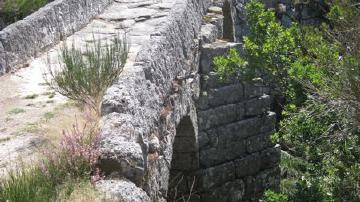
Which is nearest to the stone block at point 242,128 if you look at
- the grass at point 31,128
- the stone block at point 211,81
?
the stone block at point 211,81

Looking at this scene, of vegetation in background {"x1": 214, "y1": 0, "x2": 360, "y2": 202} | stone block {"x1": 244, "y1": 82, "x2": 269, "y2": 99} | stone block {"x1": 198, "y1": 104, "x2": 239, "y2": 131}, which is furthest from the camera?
stone block {"x1": 244, "y1": 82, "x2": 269, "y2": 99}

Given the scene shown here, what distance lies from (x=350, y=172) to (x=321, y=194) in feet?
1.32

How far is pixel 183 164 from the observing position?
8.12 metres

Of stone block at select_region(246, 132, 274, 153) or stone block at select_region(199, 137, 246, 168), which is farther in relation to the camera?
stone block at select_region(246, 132, 274, 153)

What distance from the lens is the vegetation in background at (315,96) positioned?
651 centimetres

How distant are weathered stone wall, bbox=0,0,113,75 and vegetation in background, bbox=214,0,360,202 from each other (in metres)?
1.99

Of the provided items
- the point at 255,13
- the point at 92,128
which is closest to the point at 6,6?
the point at 255,13

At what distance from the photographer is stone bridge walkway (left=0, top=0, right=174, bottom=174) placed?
428 centimetres

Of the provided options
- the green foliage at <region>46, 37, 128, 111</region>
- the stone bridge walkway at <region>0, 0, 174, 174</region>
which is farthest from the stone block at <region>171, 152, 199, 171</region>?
the green foliage at <region>46, 37, 128, 111</region>

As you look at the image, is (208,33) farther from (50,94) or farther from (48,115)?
(48,115)

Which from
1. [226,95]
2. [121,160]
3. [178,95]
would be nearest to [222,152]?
[226,95]

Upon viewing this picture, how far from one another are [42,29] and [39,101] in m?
1.89

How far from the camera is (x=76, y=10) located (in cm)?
805

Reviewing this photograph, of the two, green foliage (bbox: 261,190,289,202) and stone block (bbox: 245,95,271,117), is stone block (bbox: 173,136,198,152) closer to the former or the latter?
stone block (bbox: 245,95,271,117)
